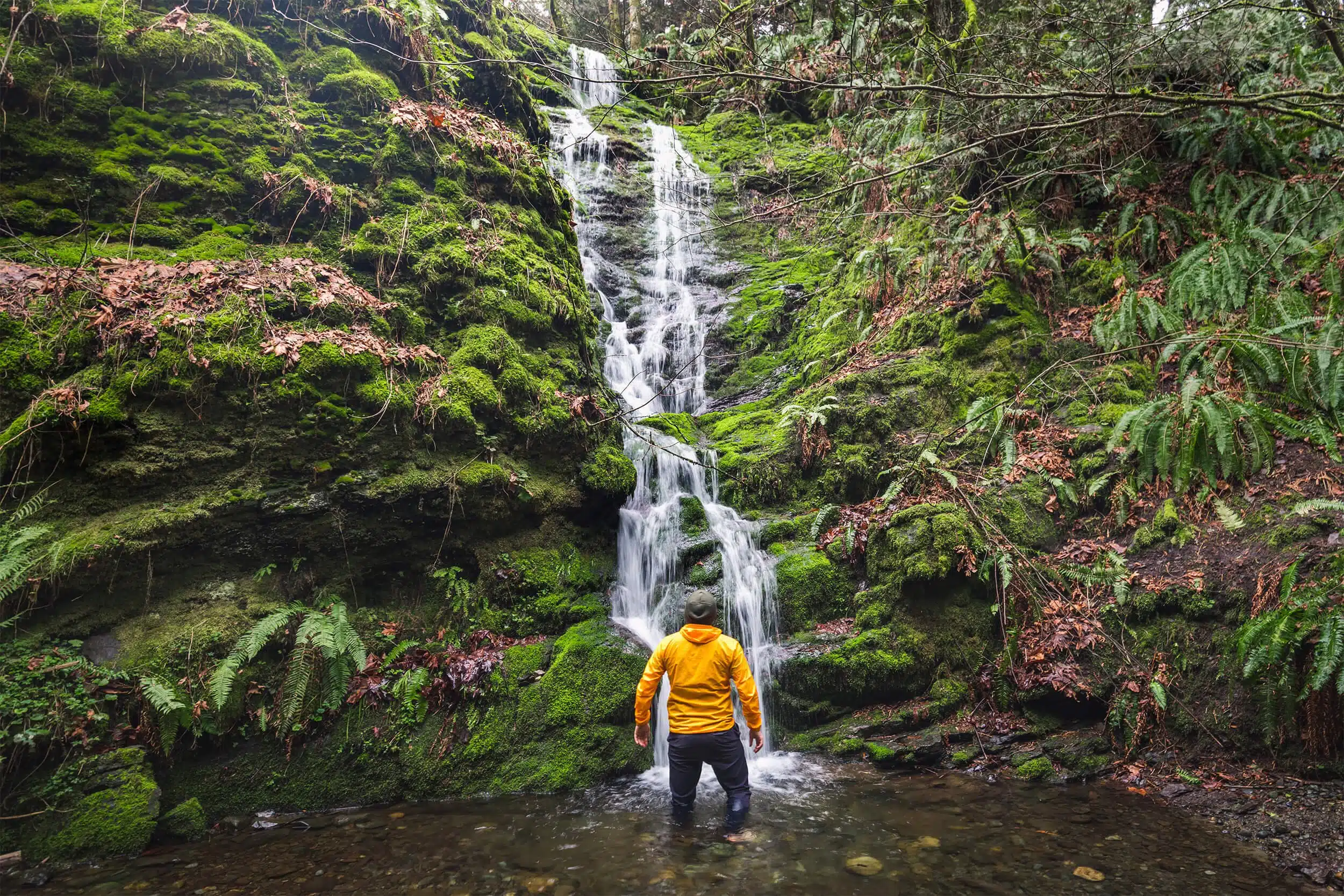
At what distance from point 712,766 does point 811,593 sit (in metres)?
2.80

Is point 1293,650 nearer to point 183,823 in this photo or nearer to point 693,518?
point 693,518

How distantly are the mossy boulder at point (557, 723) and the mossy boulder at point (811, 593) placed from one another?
5.90 feet

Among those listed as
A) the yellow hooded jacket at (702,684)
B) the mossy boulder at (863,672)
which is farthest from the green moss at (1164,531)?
the yellow hooded jacket at (702,684)

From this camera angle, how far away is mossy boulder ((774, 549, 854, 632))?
660cm

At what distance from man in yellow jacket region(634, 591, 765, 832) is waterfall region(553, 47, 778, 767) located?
127 cm

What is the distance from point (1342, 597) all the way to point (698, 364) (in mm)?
9072

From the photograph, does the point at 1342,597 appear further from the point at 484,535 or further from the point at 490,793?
the point at 484,535

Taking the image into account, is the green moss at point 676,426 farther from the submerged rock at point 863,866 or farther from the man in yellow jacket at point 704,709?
the submerged rock at point 863,866

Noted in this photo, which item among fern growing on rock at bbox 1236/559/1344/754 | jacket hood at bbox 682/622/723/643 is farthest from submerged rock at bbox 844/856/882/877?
fern growing on rock at bbox 1236/559/1344/754

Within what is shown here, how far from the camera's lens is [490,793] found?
487 cm

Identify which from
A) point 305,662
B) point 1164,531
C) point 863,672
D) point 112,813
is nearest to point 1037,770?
point 863,672

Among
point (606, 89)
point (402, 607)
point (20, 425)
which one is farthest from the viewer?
point (606, 89)

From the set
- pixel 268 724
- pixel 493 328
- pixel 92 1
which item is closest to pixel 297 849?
pixel 268 724

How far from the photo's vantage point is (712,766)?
14.0 ft
